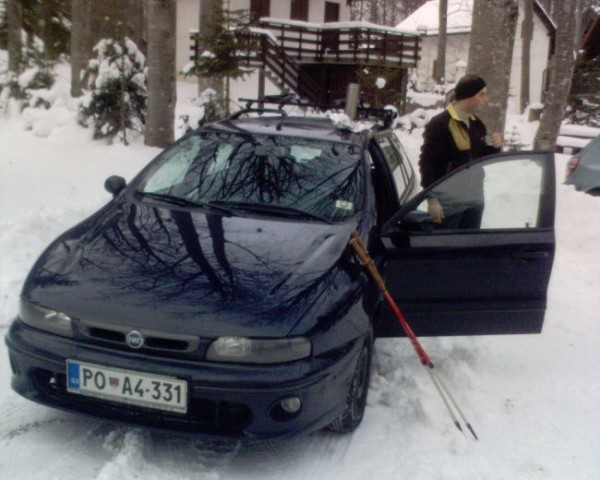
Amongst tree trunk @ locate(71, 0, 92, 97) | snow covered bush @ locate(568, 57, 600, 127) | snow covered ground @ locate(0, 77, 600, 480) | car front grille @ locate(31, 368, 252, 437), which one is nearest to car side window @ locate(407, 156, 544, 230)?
snow covered ground @ locate(0, 77, 600, 480)

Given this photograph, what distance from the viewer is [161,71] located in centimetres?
1176

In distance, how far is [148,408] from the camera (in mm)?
3230

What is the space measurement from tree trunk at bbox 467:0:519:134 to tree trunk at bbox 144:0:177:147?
5093 millimetres

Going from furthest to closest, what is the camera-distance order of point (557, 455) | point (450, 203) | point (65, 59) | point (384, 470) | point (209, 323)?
point (65, 59), point (450, 203), point (557, 455), point (384, 470), point (209, 323)

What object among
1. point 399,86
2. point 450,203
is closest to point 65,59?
point 399,86

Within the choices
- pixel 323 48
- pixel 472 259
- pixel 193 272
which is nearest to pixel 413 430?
pixel 472 259

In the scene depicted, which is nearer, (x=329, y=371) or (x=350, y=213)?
(x=329, y=371)

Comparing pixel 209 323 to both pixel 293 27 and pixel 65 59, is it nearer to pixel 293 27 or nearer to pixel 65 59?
pixel 65 59

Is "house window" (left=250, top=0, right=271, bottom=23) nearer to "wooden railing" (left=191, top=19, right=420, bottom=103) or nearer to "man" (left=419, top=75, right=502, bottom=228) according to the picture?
"wooden railing" (left=191, top=19, right=420, bottom=103)

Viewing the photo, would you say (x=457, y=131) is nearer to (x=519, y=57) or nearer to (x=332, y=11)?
(x=332, y=11)

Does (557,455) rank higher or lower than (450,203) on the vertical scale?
lower

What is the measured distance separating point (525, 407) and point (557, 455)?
570 millimetres

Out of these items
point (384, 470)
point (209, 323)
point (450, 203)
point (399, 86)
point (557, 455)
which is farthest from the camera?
point (399, 86)

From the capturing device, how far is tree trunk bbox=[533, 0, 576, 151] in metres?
12.1
